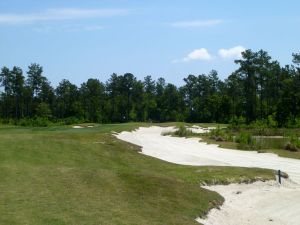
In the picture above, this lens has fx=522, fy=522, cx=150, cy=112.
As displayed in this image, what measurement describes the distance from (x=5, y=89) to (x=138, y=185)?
115080 mm

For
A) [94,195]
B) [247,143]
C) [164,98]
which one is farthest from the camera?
[164,98]

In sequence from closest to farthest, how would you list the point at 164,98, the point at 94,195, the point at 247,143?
the point at 94,195 < the point at 247,143 < the point at 164,98

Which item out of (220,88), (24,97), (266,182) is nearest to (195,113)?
(220,88)

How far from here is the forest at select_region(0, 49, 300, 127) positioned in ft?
391

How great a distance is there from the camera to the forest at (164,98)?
119125 mm

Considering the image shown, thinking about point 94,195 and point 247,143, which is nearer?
point 94,195

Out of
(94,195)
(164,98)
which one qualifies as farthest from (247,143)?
(164,98)

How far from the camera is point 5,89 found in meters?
128

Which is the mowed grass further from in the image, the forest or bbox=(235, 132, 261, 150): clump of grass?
the forest

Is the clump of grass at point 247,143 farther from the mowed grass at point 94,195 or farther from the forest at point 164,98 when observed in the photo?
the forest at point 164,98

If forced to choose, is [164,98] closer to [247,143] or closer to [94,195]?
[247,143]

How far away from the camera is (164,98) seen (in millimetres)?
151750

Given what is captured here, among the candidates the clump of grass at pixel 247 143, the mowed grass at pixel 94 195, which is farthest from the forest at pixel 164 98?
the mowed grass at pixel 94 195

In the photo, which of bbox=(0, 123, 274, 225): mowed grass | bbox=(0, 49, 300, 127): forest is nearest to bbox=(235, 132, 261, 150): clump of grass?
bbox=(0, 123, 274, 225): mowed grass
